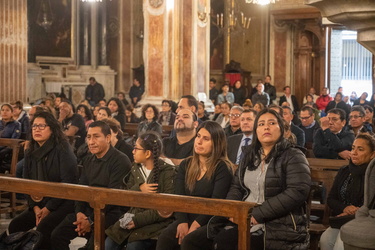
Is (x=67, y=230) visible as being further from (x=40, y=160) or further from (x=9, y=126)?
(x=9, y=126)

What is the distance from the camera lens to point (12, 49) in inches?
629

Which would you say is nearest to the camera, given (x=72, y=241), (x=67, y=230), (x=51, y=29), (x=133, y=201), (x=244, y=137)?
(x=133, y=201)

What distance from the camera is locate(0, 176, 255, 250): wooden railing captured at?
4.97 meters

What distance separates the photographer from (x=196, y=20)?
15945 millimetres

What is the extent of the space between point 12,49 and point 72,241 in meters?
8.86

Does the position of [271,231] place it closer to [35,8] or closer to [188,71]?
[188,71]

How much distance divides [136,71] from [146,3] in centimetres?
849

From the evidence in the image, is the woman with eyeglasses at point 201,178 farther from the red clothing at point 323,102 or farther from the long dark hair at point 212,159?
the red clothing at point 323,102

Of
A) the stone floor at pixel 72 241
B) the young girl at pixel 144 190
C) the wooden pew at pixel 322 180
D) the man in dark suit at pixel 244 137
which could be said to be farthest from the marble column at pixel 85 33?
the young girl at pixel 144 190

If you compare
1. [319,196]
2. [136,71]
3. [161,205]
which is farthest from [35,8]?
[161,205]

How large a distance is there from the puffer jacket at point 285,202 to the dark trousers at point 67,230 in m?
1.50

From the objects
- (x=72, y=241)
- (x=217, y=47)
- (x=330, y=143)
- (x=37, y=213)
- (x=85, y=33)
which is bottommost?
(x=72, y=241)

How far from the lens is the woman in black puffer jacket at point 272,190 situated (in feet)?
17.5

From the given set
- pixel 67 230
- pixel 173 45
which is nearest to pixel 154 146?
pixel 67 230
